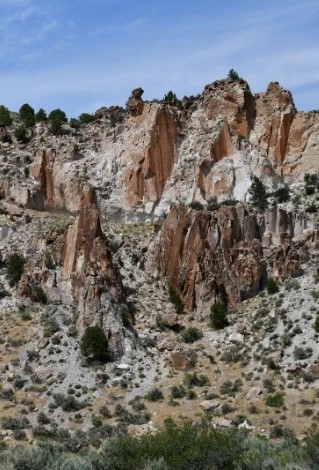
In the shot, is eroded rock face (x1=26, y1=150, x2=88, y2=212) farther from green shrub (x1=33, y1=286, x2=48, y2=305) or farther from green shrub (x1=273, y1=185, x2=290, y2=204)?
green shrub (x1=273, y1=185, x2=290, y2=204)

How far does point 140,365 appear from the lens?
170 ft

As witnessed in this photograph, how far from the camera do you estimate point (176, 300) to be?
60.5 m

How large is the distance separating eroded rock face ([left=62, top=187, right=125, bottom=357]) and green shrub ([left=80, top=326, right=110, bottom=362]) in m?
0.87

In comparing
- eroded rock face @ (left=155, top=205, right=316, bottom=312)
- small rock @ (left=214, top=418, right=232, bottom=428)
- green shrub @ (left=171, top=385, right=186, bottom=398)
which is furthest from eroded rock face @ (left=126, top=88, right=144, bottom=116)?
small rock @ (left=214, top=418, right=232, bottom=428)

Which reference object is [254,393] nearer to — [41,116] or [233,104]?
[233,104]

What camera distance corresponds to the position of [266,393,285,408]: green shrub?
43.0 m

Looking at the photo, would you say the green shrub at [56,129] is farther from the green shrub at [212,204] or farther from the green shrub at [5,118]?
the green shrub at [212,204]

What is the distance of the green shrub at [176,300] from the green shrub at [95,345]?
9.26 meters

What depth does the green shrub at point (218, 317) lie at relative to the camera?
56438 millimetres

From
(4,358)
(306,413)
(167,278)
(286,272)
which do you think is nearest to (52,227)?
(167,278)

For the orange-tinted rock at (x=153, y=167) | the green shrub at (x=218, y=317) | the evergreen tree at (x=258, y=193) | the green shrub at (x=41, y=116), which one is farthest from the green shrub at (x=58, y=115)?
the green shrub at (x=218, y=317)

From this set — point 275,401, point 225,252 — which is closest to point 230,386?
point 275,401

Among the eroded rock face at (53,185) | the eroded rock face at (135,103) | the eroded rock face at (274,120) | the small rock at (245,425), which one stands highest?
the eroded rock face at (135,103)

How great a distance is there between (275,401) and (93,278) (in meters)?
20.8
